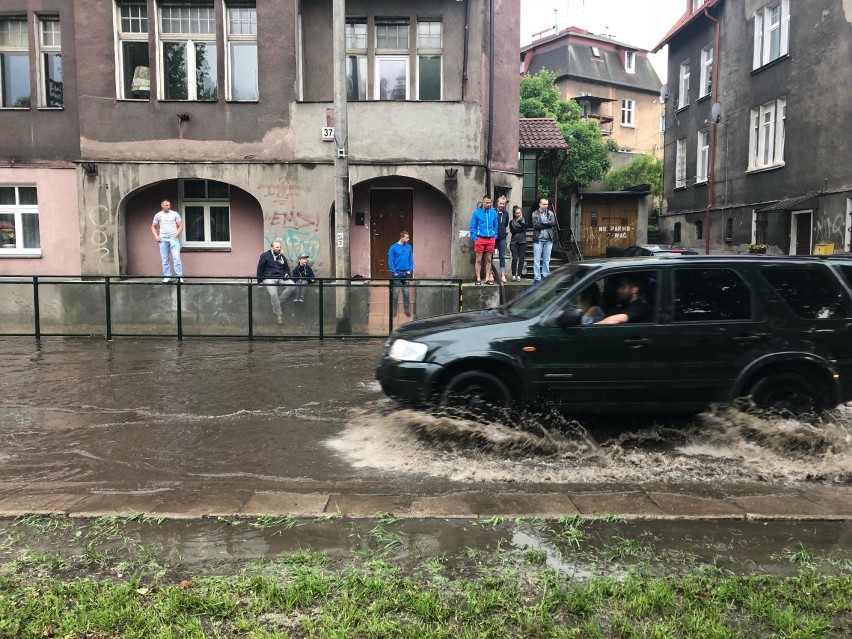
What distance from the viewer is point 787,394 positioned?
22.2ft

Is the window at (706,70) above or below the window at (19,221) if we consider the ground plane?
above

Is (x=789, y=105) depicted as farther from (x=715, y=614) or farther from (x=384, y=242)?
(x=715, y=614)

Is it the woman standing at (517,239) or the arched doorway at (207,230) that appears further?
the arched doorway at (207,230)

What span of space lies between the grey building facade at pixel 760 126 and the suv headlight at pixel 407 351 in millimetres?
14060

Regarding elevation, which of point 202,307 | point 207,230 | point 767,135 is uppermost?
point 767,135

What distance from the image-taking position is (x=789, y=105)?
21891 mm

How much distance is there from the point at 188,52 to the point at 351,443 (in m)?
14.1

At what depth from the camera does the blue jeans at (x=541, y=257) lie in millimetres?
16344

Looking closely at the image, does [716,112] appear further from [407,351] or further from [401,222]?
[407,351]

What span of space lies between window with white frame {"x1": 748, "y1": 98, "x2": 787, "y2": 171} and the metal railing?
14633mm

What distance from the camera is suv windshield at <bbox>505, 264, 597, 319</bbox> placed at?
6930 millimetres

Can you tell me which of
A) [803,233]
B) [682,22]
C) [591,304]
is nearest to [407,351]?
[591,304]

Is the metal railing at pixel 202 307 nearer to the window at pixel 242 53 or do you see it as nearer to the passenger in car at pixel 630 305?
the window at pixel 242 53

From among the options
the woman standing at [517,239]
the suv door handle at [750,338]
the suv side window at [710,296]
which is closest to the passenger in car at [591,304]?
the suv side window at [710,296]
